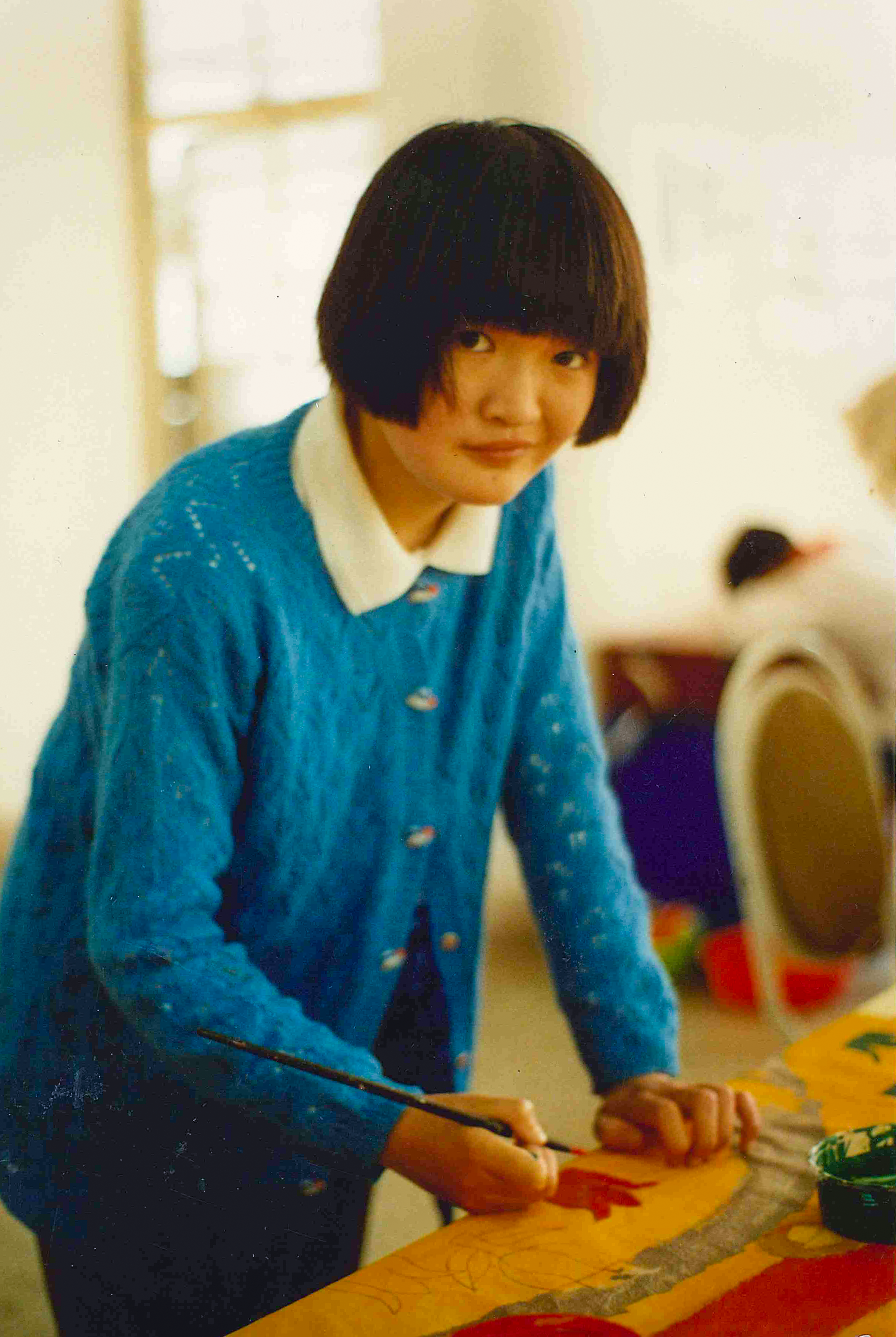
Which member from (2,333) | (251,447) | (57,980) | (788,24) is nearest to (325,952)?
(57,980)

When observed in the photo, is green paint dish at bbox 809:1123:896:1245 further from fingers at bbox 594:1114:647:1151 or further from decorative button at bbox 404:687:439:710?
decorative button at bbox 404:687:439:710

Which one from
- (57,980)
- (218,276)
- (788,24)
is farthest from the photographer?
(788,24)

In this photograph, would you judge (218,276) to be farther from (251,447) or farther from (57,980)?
(57,980)

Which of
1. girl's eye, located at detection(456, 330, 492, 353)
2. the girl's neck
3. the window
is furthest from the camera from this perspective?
the window

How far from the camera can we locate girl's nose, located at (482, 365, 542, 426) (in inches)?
29.4

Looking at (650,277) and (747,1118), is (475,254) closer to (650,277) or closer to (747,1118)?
(747,1118)

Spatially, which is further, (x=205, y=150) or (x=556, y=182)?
(x=205, y=150)

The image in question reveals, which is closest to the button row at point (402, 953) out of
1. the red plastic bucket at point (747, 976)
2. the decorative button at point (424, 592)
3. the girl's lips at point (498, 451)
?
the decorative button at point (424, 592)

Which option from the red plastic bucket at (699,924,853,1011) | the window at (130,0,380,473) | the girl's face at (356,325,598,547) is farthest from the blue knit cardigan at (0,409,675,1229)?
the red plastic bucket at (699,924,853,1011)

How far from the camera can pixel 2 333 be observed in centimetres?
90

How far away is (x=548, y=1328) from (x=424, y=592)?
459 mm

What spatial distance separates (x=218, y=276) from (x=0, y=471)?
0.30m

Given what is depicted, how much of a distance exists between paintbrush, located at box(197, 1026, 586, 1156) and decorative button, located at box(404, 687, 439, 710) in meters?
0.26

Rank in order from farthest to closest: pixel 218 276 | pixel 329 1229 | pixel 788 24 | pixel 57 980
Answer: pixel 788 24 < pixel 218 276 < pixel 329 1229 < pixel 57 980
